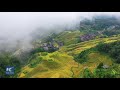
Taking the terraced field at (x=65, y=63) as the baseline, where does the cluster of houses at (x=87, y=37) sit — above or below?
above

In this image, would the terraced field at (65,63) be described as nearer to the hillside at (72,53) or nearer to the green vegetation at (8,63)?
the hillside at (72,53)

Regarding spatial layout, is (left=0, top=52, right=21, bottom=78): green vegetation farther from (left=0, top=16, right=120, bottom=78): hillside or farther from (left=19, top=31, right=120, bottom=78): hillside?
(left=19, top=31, right=120, bottom=78): hillside

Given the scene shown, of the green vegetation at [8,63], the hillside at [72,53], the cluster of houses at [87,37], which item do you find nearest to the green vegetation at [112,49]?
the hillside at [72,53]

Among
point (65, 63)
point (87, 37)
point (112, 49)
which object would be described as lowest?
point (65, 63)

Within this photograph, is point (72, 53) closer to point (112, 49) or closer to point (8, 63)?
point (112, 49)

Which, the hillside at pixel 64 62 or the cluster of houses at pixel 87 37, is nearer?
the hillside at pixel 64 62

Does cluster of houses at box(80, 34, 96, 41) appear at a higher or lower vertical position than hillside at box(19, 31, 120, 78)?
higher

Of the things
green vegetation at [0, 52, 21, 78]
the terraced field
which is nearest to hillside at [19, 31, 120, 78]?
the terraced field

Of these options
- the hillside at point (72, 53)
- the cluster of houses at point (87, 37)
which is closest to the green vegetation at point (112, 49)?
the hillside at point (72, 53)

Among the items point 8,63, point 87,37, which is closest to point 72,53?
point 87,37
